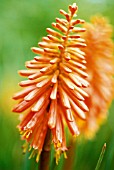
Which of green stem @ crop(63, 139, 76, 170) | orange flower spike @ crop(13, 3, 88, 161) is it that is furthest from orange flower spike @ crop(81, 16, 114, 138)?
orange flower spike @ crop(13, 3, 88, 161)

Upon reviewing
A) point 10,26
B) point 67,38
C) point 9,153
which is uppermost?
point 67,38

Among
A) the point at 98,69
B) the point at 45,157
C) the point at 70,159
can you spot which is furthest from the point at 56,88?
the point at 98,69

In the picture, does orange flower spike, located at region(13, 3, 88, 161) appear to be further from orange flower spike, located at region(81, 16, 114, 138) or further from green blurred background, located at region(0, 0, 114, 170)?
orange flower spike, located at region(81, 16, 114, 138)

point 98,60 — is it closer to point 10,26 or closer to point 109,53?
point 109,53

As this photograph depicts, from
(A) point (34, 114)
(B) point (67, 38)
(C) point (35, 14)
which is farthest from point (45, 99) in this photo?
(C) point (35, 14)

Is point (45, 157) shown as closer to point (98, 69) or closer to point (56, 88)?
point (56, 88)

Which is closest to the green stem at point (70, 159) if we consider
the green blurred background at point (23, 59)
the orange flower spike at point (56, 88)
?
the green blurred background at point (23, 59)
